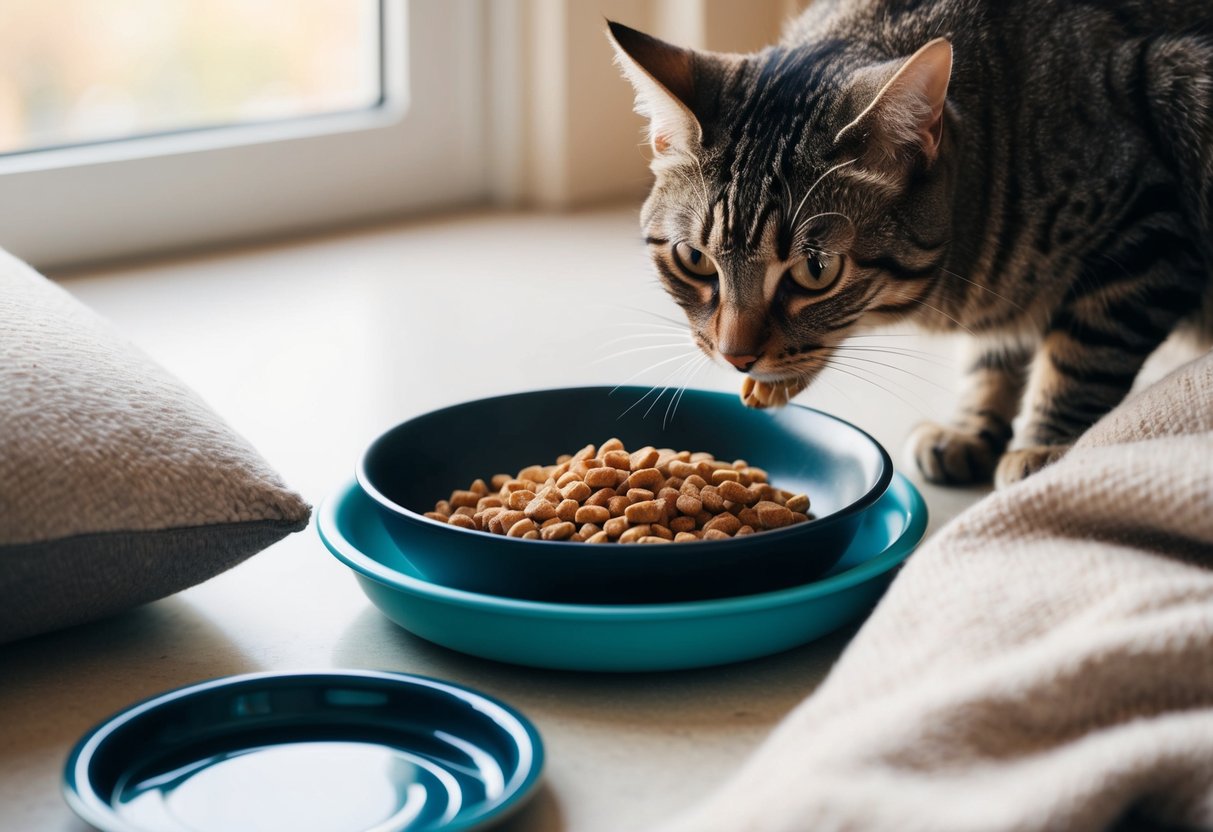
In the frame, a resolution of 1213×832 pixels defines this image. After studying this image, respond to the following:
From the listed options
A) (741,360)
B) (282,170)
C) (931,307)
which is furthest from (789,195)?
(282,170)

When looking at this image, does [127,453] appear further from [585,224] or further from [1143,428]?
[585,224]

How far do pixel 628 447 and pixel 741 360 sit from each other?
0.48ft

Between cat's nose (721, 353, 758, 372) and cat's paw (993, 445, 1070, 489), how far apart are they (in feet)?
0.95

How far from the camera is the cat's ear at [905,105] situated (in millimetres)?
1091


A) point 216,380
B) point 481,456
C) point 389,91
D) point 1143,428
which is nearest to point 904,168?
point 1143,428

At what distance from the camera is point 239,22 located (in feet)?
6.79

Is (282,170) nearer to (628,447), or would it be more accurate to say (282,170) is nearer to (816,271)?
(628,447)

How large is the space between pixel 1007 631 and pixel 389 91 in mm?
1663

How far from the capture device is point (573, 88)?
88.6 inches

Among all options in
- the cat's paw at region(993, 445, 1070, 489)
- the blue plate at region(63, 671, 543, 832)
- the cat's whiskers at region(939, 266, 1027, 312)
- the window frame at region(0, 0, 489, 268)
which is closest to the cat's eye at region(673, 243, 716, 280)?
the cat's whiskers at region(939, 266, 1027, 312)

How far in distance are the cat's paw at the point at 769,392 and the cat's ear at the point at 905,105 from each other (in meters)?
0.20

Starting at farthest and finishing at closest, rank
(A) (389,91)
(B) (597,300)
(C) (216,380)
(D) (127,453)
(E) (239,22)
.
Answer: (A) (389,91) < (E) (239,22) < (B) (597,300) < (C) (216,380) < (D) (127,453)

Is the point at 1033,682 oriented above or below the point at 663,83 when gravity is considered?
below

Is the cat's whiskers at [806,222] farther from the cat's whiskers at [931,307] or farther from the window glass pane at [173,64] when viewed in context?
the window glass pane at [173,64]
